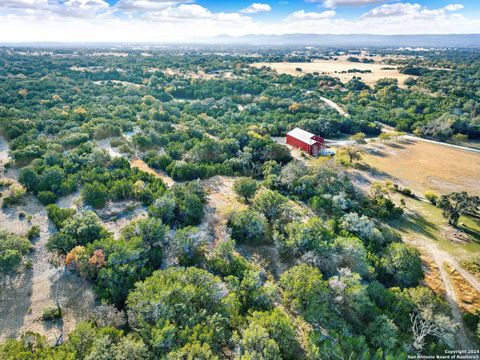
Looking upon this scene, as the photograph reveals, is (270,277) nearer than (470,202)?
Yes

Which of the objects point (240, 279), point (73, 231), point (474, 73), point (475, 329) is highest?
point (474, 73)

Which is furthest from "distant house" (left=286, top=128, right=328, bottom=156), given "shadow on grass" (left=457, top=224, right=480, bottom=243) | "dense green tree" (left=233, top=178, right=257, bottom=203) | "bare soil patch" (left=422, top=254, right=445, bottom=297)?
"bare soil patch" (left=422, top=254, right=445, bottom=297)

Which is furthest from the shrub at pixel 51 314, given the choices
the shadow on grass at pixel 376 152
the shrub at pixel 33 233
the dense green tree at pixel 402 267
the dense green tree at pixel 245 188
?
the shadow on grass at pixel 376 152

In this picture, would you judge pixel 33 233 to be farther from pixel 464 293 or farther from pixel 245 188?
pixel 464 293

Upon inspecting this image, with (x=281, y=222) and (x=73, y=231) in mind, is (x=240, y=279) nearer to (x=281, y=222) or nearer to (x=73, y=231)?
(x=281, y=222)

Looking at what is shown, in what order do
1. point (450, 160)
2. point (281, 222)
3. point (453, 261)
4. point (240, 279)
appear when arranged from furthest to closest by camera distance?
point (450, 160) < point (281, 222) < point (453, 261) < point (240, 279)

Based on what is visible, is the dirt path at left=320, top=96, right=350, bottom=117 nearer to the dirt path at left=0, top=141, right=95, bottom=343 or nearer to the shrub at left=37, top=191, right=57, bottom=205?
the shrub at left=37, top=191, right=57, bottom=205

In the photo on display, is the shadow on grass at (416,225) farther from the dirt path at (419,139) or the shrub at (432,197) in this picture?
the dirt path at (419,139)

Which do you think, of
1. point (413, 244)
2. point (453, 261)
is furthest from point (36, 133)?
point (453, 261)
